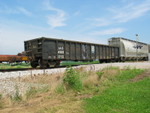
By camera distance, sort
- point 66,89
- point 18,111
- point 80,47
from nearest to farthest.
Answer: point 18,111 < point 66,89 < point 80,47

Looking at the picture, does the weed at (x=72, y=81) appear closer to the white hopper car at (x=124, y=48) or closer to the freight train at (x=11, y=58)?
the freight train at (x=11, y=58)

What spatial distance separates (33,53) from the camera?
18.2 metres

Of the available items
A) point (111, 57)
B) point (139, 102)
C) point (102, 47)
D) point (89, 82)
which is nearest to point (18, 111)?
point (139, 102)

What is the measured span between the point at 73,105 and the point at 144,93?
302cm

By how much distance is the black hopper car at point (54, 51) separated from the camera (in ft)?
57.3

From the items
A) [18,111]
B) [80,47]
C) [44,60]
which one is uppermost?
[80,47]

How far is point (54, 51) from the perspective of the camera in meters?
18.4

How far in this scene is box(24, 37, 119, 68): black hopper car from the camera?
1747cm

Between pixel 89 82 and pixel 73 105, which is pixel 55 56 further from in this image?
pixel 73 105

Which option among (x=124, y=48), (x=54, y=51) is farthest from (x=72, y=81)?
(x=124, y=48)

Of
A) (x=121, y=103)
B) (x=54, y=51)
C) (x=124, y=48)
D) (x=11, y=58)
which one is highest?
(x=124, y=48)

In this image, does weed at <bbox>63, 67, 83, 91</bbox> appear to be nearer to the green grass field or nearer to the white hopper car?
the green grass field

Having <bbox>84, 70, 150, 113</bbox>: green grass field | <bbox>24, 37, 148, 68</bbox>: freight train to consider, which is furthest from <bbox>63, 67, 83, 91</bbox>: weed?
<bbox>24, 37, 148, 68</bbox>: freight train

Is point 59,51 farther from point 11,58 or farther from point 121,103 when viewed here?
point 121,103
